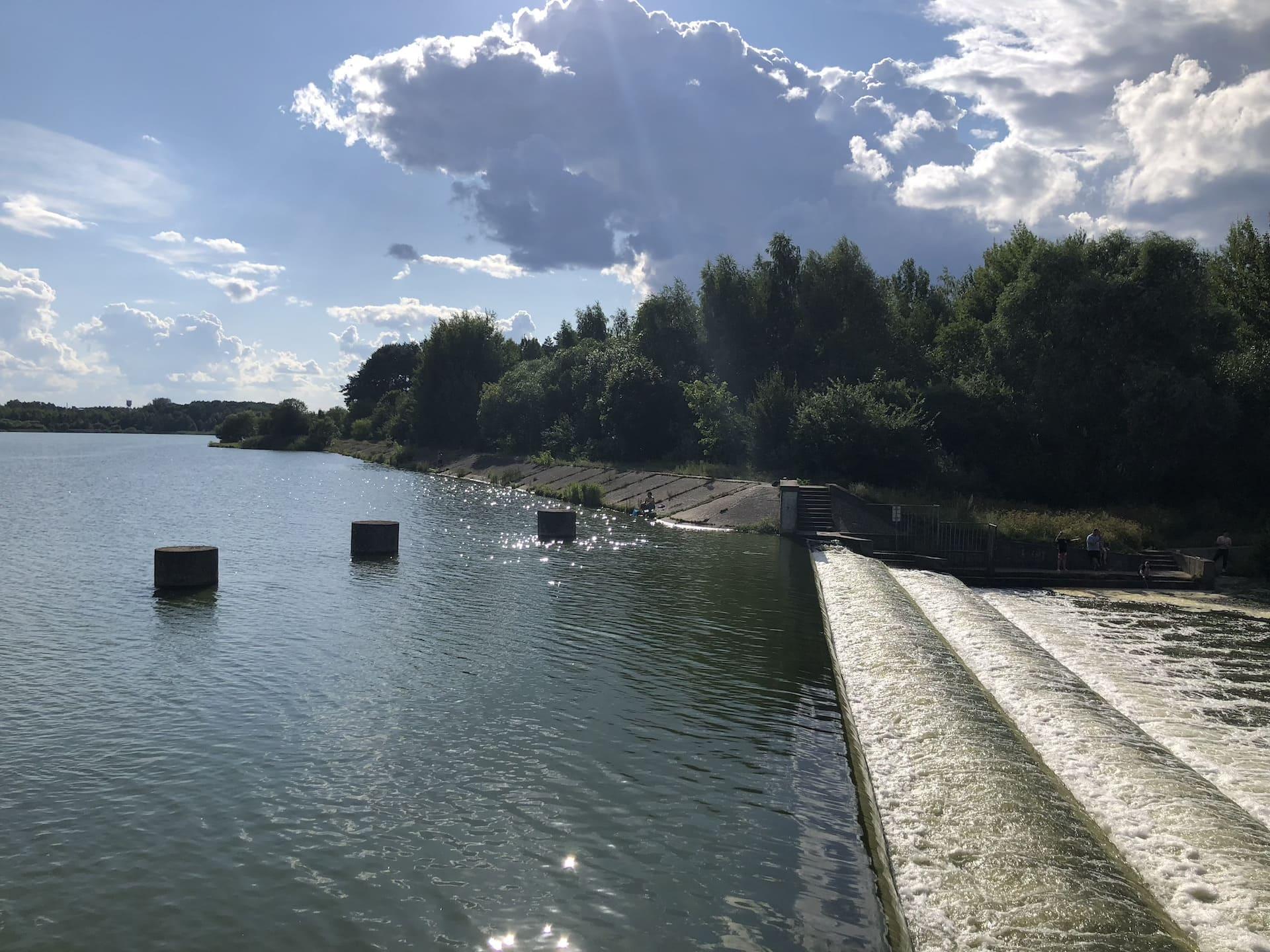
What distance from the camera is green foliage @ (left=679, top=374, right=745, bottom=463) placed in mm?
61000

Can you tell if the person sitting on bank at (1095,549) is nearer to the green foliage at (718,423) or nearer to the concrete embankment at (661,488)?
the concrete embankment at (661,488)

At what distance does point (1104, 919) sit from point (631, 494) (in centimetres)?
4965

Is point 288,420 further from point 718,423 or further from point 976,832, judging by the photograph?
point 976,832

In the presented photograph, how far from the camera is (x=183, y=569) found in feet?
86.4

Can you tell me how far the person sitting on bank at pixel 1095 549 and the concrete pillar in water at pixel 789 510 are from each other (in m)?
13.0

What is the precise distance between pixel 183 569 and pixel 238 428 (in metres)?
152

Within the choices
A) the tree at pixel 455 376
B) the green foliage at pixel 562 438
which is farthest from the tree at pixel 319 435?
the green foliage at pixel 562 438

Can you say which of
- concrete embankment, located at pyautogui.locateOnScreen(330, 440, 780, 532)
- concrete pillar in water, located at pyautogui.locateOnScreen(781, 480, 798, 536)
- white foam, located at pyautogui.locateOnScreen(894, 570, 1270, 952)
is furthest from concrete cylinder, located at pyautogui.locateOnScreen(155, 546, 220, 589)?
concrete pillar in water, located at pyautogui.locateOnScreen(781, 480, 798, 536)

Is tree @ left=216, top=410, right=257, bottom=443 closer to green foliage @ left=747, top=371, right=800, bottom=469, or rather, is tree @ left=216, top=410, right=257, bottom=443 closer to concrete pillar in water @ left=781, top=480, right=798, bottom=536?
green foliage @ left=747, top=371, right=800, bottom=469

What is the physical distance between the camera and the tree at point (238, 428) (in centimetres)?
16338

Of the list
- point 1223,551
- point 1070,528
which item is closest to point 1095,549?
point 1070,528

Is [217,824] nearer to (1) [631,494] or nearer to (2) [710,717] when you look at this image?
(2) [710,717]

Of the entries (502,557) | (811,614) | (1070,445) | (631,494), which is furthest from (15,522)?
(1070,445)

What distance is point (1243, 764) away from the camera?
14734mm
